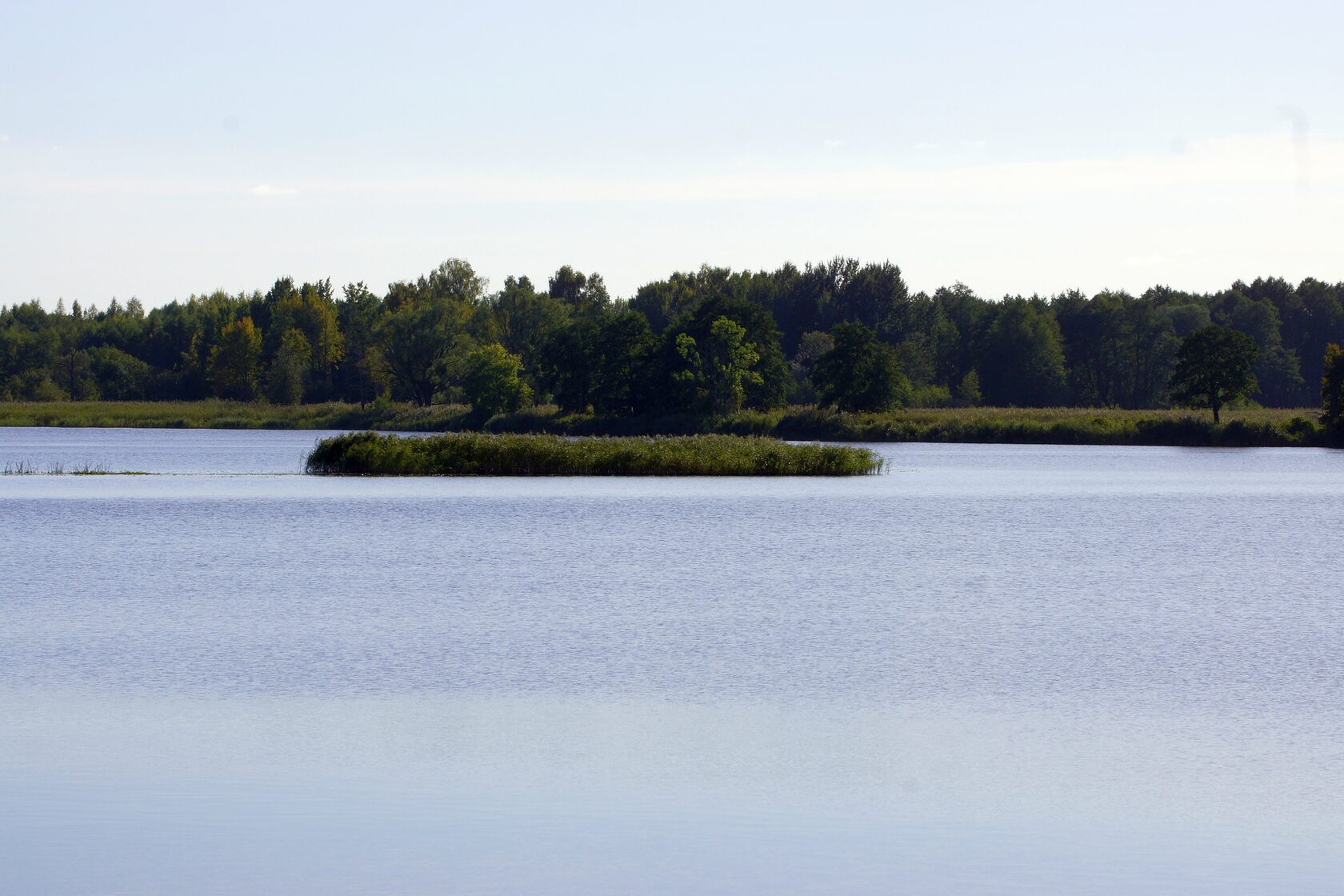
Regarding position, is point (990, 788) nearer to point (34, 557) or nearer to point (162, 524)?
point (34, 557)

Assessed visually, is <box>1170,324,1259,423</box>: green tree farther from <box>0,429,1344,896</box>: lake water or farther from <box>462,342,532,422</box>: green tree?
<box>0,429,1344,896</box>: lake water

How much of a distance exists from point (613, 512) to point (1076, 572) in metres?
17.1

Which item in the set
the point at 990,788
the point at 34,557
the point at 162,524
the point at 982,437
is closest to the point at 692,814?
the point at 990,788

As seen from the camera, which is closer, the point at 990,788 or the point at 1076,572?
the point at 990,788

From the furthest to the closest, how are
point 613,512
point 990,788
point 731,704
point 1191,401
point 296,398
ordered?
point 296,398 < point 1191,401 < point 613,512 < point 731,704 < point 990,788

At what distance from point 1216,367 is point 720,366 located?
3114 cm

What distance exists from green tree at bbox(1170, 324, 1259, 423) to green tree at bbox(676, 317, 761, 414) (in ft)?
89.2

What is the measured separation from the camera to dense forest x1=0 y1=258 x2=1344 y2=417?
336 feet

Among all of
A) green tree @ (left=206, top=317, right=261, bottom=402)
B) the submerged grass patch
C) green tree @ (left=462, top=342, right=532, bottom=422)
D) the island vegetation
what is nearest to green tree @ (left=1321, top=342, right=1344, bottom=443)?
the island vegetation

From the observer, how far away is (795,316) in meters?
144

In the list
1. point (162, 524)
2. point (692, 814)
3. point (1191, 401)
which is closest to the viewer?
point (692, 814)

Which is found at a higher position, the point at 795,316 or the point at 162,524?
the point at 795,316

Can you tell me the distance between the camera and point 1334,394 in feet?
277

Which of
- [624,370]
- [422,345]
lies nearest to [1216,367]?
[624,370]
